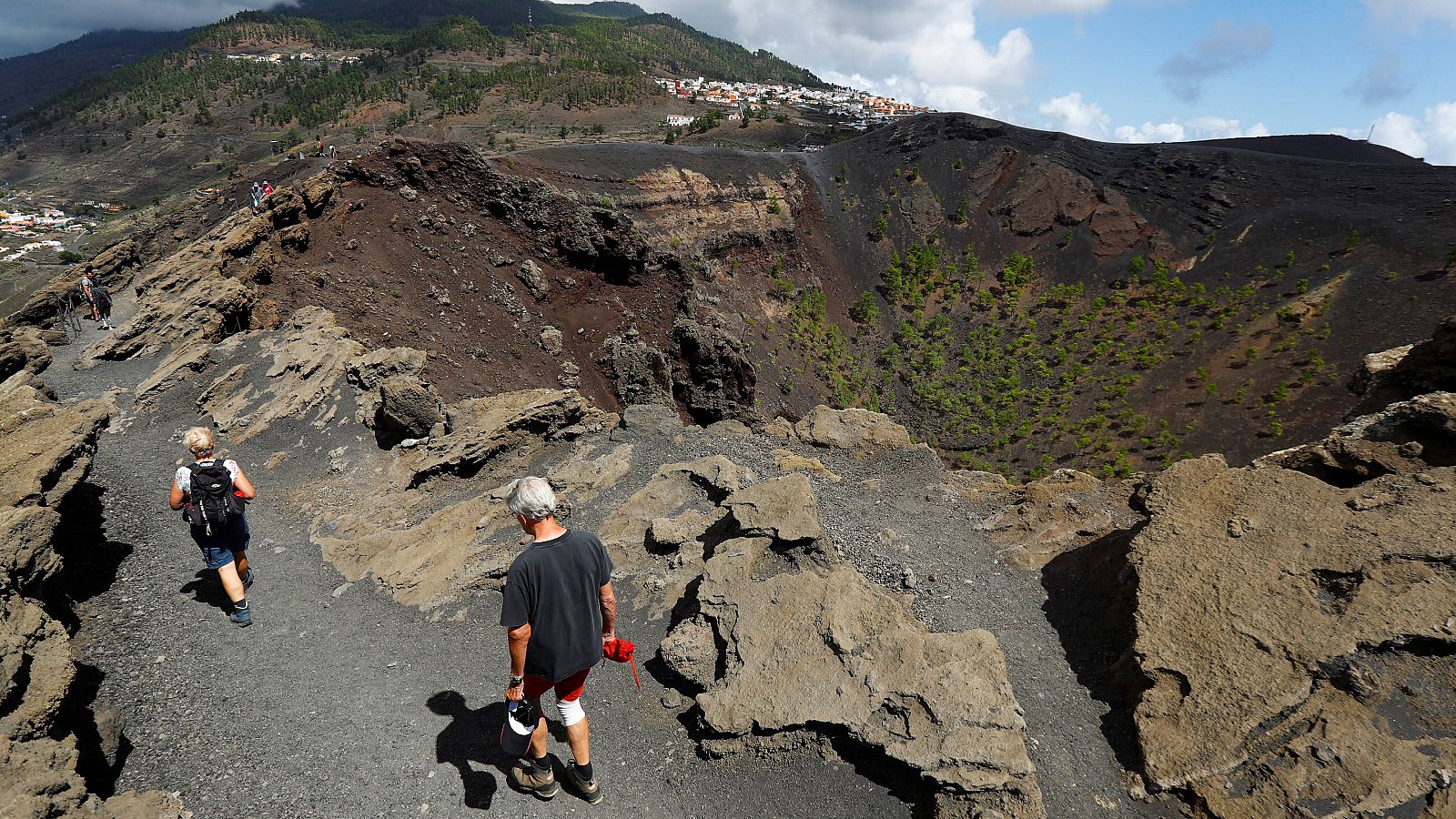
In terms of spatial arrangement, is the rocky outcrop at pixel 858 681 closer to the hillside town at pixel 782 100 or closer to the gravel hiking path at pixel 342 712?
the gravel hiking path at pixel 342 712

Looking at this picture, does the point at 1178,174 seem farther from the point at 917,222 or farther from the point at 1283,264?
the point at 917,222

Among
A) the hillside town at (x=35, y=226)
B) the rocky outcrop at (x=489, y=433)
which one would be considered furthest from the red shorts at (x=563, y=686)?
the hillside town at (x=35, y=226)

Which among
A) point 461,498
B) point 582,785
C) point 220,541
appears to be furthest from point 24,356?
point 582,785

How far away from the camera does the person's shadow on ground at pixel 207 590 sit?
6332 mm

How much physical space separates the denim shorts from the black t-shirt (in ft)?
14.4

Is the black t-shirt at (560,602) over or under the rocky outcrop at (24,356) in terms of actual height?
over

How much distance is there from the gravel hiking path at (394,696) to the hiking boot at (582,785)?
124mm

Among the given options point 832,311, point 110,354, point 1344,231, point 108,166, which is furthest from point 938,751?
point 108,166

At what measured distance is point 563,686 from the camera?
13.0 ft

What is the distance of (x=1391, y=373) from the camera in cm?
1087

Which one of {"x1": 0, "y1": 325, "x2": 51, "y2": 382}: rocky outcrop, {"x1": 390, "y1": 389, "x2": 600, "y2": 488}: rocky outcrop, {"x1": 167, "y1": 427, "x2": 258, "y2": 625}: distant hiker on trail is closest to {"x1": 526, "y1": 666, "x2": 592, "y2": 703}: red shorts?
{"x1": 167, "y1": 427, "x2": 258, "y2": 625}: distant hiker on trail

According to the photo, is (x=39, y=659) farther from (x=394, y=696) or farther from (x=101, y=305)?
(x=101, y=305)

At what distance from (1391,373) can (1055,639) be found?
10324mm

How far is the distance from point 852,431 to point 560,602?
29.1 feet
